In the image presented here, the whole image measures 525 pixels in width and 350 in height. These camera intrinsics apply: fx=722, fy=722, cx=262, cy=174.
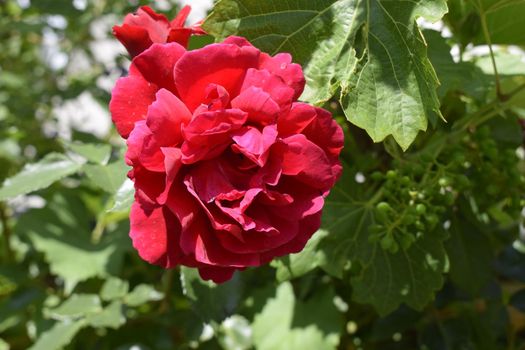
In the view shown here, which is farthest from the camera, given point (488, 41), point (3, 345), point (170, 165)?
point (3, 345)

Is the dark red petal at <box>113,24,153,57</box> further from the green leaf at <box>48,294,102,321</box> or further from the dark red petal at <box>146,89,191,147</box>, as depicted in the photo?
the green leaf at <box>48,294,102,321</box>

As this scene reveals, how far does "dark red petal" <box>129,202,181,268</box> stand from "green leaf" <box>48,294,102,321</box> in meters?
0.51

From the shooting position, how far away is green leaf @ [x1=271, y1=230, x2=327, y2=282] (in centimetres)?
92

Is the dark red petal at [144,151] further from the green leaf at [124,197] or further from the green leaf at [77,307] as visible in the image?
the green leaf at [77,307]

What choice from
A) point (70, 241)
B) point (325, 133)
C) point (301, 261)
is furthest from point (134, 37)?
point (70, 241)

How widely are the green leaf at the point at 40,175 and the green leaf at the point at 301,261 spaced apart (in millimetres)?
343

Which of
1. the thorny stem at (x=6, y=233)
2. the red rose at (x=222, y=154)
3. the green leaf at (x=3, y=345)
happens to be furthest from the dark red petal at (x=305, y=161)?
the thorny stem at (x=6, y=233)

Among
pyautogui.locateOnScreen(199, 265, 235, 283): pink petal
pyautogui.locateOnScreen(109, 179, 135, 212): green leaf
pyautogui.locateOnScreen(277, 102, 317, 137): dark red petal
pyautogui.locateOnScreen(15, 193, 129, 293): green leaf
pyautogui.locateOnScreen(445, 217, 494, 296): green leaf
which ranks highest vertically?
pyautogui.locateOnScreen(277, 102, 317, 137): dark red petal

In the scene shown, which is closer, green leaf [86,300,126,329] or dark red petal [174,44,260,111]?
dark red petal [174,44,260,111]

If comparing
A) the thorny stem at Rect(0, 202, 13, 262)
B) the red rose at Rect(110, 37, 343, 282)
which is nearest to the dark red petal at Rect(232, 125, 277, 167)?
the red rose at Rect(110, 37, 343, 282)

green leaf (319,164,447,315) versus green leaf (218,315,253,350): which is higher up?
green leaf (319,164,447,315)

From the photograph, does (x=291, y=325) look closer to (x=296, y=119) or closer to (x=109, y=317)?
(x=109, y=317)

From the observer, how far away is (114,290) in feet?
3.95

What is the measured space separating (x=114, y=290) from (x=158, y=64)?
0.59 metres
